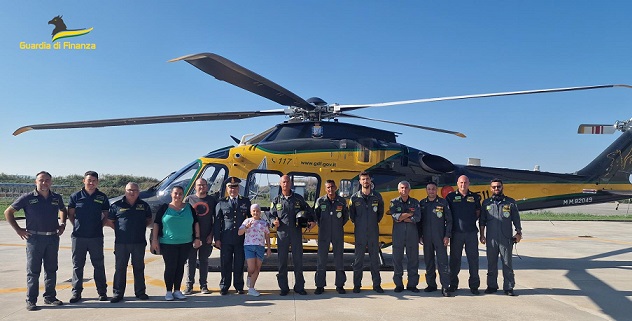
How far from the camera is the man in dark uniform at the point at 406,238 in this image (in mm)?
6371

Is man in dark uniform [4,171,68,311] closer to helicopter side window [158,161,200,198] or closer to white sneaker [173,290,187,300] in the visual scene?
white sneaker [173,290,187,300]

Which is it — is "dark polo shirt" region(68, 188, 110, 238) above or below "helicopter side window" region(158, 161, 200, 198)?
below

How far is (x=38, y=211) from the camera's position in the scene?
17.8 feet

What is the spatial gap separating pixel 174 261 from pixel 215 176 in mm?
2645

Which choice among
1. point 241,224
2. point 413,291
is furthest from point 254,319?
point 413,291

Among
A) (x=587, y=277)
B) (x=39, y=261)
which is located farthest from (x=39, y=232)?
(x=587, y=277)

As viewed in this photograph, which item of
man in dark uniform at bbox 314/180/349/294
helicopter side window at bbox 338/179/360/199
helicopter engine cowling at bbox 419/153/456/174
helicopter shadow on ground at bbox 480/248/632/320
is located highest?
helicopter engine cowling at bbox 419/153/456/174

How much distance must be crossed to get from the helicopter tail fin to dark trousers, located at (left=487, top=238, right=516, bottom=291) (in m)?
5.24

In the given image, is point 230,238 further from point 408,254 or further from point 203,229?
point 408,254

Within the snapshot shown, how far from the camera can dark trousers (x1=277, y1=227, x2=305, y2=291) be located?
20.0 feet

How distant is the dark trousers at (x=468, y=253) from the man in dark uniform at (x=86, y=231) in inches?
199

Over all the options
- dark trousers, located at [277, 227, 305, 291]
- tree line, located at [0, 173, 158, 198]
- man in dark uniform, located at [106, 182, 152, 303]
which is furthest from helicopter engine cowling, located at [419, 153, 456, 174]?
tree line, located at [0, 173, 158, 198]

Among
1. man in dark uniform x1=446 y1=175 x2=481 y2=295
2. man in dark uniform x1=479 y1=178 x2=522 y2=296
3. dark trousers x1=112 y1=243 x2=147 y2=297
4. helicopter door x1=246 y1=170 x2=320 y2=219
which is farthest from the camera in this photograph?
helicopter door x1=246 y1=170 x2=320 y2=219

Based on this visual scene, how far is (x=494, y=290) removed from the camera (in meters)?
6.38
